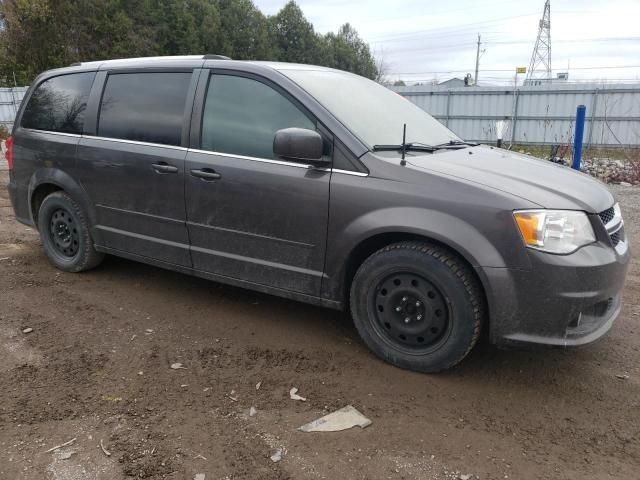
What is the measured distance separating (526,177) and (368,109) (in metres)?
1.18

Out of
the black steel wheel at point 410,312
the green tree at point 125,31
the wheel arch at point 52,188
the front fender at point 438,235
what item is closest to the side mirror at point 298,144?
the front fender at point 438,235

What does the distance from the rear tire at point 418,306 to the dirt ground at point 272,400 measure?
0.15 m

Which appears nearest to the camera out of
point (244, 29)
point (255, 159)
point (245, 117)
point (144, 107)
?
point (255, 159)

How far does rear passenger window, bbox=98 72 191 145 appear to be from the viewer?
390cm

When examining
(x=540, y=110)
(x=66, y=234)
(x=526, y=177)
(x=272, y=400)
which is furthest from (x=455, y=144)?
(x=540, y=110)

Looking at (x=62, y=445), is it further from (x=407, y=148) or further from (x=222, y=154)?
(x=407, y=148)

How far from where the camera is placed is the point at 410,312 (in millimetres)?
3131

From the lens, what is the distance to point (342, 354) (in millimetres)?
3428

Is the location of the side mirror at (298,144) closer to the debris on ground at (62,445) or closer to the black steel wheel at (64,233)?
the debris on ground at (62,445)

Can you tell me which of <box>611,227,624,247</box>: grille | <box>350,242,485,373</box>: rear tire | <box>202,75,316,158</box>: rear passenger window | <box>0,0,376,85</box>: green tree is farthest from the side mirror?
<box>0,0,376,85</box>: green tree

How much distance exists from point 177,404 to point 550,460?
1.87 m

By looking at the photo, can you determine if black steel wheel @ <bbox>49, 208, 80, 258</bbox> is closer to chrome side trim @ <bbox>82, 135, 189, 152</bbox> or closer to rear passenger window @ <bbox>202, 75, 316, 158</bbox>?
chrome side trim @ <bbox>82, 135, 189, 152</bbox>

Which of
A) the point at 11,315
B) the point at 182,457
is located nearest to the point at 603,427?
the point at 182,457

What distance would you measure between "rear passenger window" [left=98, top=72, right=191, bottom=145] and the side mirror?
105 cm
